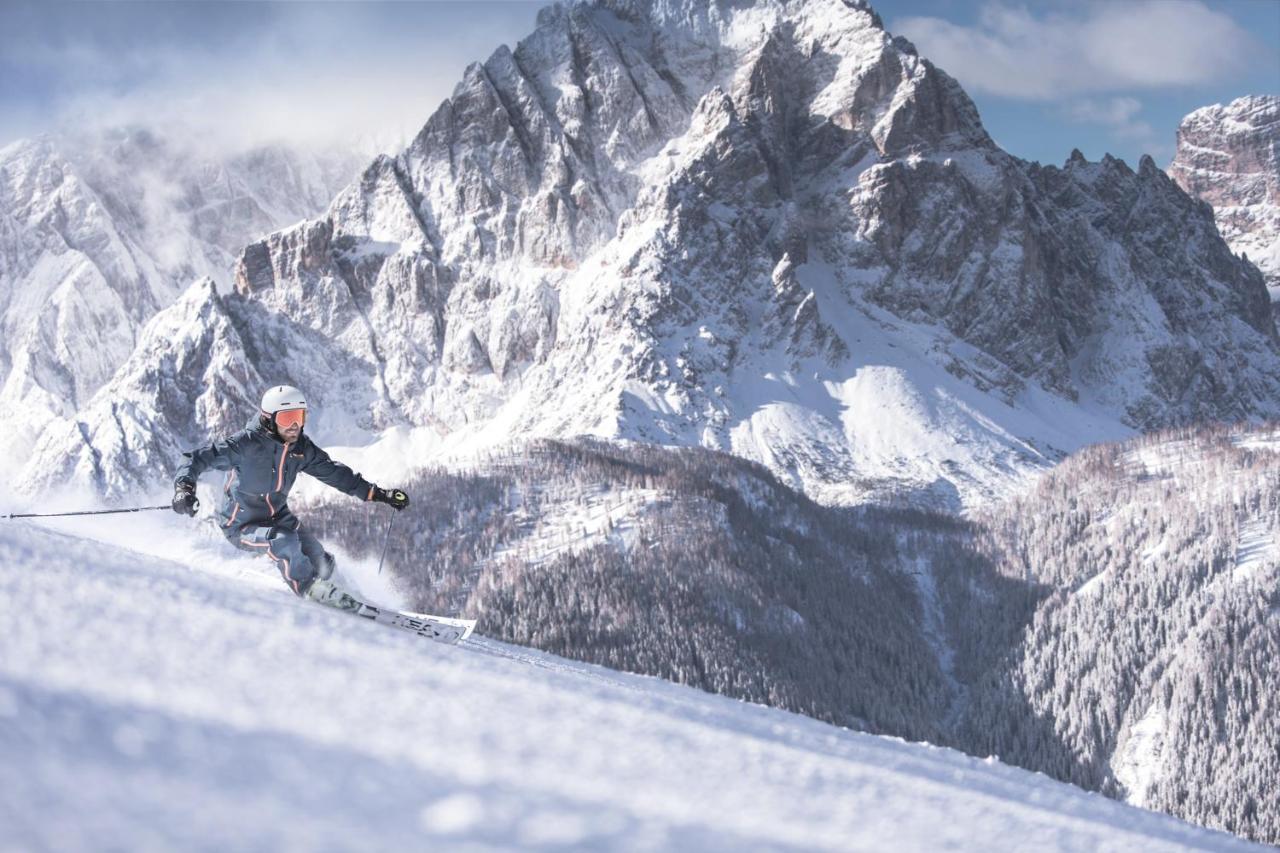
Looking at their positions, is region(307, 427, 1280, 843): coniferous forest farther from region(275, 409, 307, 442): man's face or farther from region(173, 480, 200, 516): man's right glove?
region(173, 480, 200, 516): man's right glove

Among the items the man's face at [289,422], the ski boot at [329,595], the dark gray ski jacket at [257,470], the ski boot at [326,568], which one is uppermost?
the man's face at [289,422]

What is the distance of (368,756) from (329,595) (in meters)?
10.1

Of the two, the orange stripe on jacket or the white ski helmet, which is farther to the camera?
the orange stripe on jacket

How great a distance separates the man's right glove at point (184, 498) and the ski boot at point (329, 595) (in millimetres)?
1844

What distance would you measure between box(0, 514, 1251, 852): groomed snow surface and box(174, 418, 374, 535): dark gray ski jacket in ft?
23.4

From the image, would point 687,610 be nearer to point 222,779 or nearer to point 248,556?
point 248,556

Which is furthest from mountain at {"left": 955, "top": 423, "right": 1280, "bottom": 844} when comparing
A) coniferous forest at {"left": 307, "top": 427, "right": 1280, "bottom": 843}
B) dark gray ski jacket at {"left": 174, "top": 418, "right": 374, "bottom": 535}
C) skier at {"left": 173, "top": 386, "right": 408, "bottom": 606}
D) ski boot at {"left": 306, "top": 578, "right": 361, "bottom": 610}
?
dark gray ski jacket at {"left": 174, "top": 418, "right": 374, "bottom": 535}

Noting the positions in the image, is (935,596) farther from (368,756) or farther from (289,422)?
(368,756)

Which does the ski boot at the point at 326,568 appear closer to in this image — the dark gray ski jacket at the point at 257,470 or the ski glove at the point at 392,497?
the dark gray ski jacket at the point at 257,470

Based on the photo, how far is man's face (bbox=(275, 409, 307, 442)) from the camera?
15234mm

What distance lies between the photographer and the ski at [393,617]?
45.6ft

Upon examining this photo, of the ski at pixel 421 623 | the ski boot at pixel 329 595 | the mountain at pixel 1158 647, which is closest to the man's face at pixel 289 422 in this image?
the ski boot at pixel 329 595

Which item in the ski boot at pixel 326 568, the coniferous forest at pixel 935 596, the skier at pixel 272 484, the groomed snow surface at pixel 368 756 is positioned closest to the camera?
the groomed snow surface at pixel 368 756

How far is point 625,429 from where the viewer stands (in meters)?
187
